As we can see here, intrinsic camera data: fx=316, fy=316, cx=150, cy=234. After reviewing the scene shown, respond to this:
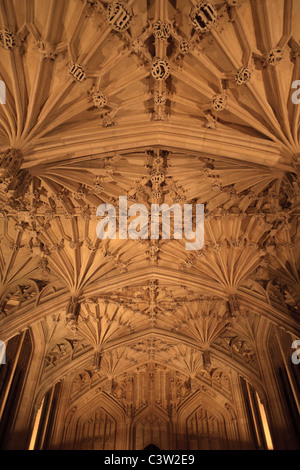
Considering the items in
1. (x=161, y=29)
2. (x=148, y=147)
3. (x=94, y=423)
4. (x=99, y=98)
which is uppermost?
(x=148, y=147)

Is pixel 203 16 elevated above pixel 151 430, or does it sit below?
above

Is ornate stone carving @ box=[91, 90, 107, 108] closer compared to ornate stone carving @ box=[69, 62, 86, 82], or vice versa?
ornate stone carving @ box=[69, 62, 86, 82]

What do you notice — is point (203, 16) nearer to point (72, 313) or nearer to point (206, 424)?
point (72, 313)

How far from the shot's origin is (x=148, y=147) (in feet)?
29.0

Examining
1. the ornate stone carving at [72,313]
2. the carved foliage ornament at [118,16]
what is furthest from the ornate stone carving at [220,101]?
the ornate stone carving at [72,313]

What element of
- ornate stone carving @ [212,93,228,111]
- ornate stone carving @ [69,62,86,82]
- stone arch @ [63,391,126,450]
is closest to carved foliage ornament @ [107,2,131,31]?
ornate stone carving @ [69,62,86,82]

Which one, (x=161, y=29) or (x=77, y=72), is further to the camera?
(x=77, y=72)

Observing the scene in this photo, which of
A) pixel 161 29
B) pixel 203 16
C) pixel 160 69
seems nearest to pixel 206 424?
pixel 160 69

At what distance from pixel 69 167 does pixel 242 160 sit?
4.68 meters

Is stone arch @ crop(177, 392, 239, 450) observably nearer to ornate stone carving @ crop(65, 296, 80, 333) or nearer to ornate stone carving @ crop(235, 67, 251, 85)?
ornate stone carving @ crop(65, 296, 80, 333)

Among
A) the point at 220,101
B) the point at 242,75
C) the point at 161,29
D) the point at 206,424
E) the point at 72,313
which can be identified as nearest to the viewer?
the point at 161,29

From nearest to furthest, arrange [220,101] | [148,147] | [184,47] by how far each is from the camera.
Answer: [184,47]
[220,101]
[148,147]

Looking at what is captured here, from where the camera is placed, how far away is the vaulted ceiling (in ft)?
21.8

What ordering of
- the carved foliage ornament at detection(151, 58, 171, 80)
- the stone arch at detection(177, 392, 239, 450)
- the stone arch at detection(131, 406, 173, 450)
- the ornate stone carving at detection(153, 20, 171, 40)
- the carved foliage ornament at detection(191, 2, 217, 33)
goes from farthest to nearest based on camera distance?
1. the stone arch at detection(131, 406, 173, 450)
2. the stone arch at detection(177, 392, 239, 450)
3. the carved foliage ornament at detection(151, 58, 171, 80)
4. the ornate stone carving at detection(153, 20, 171, 40)
5. the carved foliage ornament at detection(191, 2, 217, 33)
